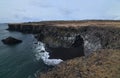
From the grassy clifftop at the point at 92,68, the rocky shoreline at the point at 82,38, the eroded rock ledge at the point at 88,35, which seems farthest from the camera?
the rocky shoreline at the point at 82,38

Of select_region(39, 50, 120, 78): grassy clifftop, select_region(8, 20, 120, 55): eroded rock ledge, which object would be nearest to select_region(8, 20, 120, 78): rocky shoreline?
select_region(8, 20, 120, 55): eroded rock ledge

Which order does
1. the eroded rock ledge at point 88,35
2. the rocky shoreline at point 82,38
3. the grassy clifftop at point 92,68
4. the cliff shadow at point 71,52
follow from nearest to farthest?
1. the grassy clifftop at point 92,68
2. the eroded rock ledge at point 88,35
3. the rocky shoreline at point 82,38
4. the cliff shadow at point 71,52

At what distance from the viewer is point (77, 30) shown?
65875 millimetres

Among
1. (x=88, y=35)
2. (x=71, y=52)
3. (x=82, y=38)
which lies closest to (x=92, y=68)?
(x=71, y=52)

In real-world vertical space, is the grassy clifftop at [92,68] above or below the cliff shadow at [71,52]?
above

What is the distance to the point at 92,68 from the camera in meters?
22.6

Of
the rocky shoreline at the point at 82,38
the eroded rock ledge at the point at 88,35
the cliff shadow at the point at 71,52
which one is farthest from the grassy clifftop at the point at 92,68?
the cliff shadow at the point at 71,52

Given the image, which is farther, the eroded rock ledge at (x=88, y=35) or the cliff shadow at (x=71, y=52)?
the cliff shadow at (x=71, y=52)

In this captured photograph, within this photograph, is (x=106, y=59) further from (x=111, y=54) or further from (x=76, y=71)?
(x=76, y=71)

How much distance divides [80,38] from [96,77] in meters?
44.4

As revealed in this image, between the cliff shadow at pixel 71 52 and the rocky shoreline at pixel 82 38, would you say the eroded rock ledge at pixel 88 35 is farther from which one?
the cliff shadow at pixel 71 52

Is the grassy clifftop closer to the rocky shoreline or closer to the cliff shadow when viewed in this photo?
the rocky shoreline

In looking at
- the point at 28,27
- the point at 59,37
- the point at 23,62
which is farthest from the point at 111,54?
the point at 28,27

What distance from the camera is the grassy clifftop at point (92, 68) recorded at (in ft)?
69.6
